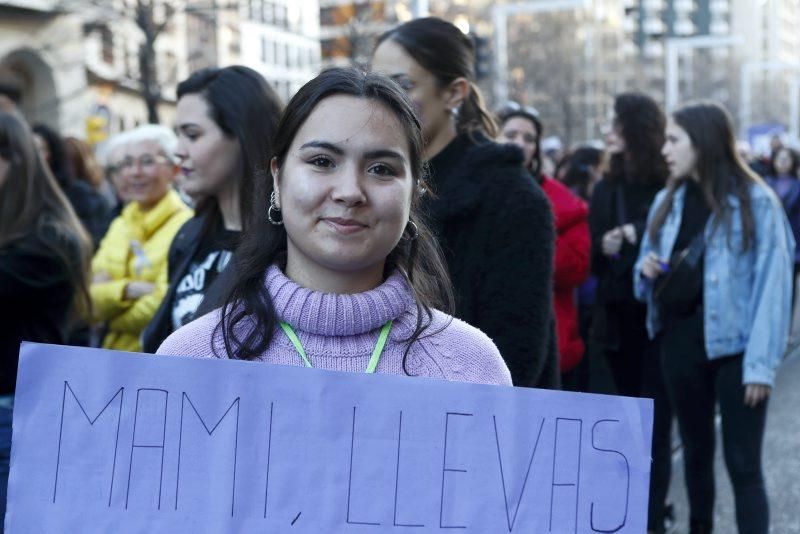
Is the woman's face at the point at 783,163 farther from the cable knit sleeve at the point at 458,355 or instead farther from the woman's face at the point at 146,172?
the cable knit sleeve at the point at 458,355

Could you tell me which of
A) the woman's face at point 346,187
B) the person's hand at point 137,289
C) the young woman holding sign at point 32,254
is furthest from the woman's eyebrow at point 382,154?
the person's hand at point 137,289

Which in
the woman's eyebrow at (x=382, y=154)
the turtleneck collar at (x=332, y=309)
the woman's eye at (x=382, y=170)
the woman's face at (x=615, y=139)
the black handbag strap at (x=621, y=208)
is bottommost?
the turtleneck collar at (x=332, y=309)

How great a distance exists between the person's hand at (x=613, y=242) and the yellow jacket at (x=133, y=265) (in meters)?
2.38

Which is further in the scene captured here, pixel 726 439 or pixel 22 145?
pixel 726 439

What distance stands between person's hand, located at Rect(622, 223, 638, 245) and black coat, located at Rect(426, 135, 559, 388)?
2.96 metres

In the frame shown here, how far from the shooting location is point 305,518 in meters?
2.01

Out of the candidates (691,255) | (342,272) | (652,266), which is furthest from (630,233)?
(342,272)

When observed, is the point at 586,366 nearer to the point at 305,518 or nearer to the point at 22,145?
the point at 22,145

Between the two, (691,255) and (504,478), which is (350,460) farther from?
(691,255)

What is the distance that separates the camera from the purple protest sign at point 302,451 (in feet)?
6.48

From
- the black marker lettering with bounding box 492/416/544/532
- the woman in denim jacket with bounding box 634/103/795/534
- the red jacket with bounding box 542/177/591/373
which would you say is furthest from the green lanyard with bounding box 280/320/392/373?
the woman in denim jacket with bounding box 634/103/795/534

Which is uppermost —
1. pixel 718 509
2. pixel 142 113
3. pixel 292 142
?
pixel 142 113

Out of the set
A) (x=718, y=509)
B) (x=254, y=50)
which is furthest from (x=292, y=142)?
(x=254, y=50)

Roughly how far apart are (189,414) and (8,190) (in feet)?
8.60
